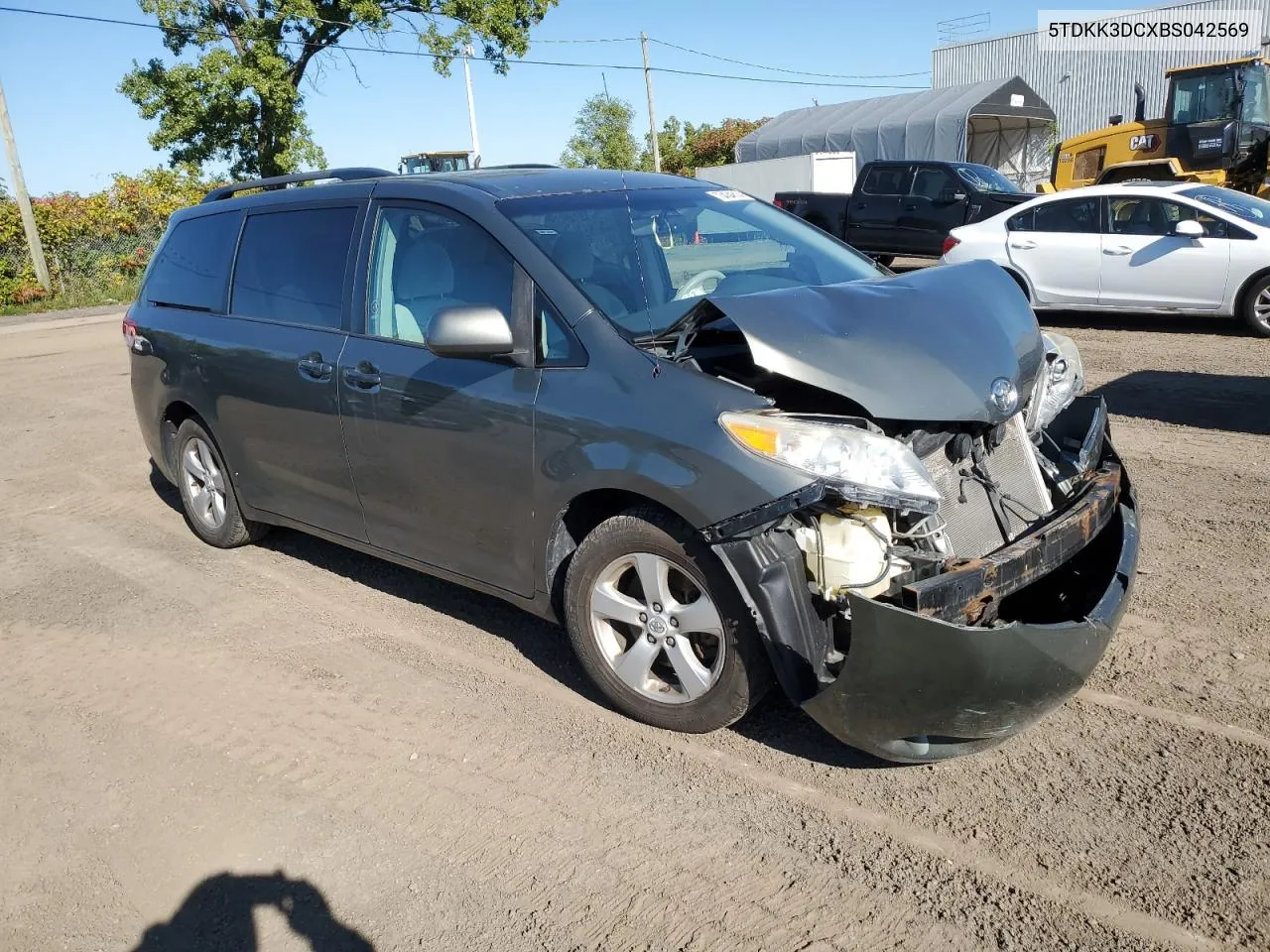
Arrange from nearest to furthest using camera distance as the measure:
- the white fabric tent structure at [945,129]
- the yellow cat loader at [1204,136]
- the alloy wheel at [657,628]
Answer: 1. the alloy wheel at [657,628]
2. the yellow cat loader at [1204,136]
3. the white fabric tent structure at [945,129]

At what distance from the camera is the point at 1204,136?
16.8 m

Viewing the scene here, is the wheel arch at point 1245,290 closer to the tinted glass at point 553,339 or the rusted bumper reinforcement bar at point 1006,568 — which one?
the rusted bumper reinforcement bar at point 1006,568

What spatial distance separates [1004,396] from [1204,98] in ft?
55.7

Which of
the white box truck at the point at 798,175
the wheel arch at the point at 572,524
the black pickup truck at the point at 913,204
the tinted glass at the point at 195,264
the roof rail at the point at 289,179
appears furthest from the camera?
the white box truck at the point at 798,175

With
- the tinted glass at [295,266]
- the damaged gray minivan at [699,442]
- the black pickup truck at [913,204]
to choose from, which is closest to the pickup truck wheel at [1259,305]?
the black pickup truck at [913,204]

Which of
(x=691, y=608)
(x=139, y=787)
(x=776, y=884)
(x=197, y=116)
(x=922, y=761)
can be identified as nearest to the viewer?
(x=776, y=884)

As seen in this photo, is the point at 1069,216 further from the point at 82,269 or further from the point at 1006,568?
the point at 82,269

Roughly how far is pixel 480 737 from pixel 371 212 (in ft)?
7.40

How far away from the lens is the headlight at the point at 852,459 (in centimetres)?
307

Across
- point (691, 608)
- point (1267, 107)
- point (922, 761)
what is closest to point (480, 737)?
point (691, 608)

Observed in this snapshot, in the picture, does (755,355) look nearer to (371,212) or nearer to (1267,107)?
(371,212)

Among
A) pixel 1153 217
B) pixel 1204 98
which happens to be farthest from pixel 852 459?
pixel 1204 98

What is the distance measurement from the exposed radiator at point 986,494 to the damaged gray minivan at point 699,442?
0.01 m

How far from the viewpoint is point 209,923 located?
2.95 m
